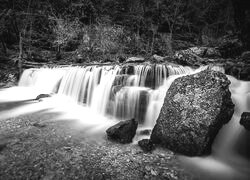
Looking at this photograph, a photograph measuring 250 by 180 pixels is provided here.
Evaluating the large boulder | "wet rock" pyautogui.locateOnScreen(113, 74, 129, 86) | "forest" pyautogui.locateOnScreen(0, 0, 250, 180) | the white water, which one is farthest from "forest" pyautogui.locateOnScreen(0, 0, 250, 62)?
the large boulder

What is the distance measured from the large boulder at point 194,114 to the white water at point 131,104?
384 mm

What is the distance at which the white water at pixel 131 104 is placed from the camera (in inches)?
166

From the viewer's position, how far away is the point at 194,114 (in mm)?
4375

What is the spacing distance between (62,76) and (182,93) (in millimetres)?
9104

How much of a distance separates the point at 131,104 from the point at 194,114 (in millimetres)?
2937

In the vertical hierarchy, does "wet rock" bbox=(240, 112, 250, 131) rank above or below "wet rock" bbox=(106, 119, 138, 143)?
above

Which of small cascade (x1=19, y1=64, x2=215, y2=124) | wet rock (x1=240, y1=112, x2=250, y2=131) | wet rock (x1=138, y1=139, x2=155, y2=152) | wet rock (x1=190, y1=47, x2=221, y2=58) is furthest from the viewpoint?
wet rock (x1=190, y1=47, x2=221, y2=58)

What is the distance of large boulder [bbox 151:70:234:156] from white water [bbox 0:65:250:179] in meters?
0.38

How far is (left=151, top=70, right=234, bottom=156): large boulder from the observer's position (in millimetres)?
4234

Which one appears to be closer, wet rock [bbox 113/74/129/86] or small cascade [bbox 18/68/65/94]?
wet rock [bbox 113/74/129/86]

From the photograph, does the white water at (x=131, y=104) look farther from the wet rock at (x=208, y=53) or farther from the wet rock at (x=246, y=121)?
the wet rock at (x=208, y=53)

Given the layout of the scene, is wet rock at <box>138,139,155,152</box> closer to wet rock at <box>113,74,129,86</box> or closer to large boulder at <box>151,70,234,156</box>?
large boulder at <box>151,70,234,156</box>

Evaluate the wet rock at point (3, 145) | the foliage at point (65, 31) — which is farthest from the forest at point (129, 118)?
the foliage at point (65, 31)

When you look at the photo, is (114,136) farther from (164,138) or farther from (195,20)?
(195,20)
